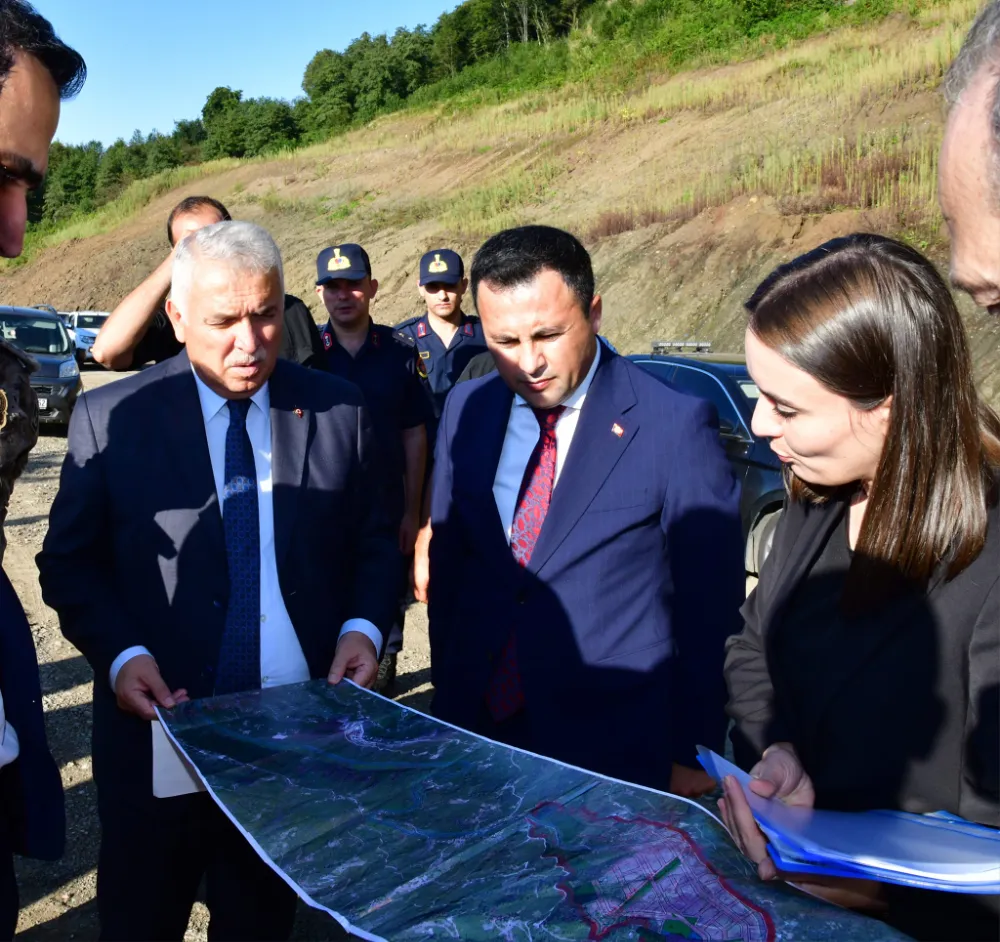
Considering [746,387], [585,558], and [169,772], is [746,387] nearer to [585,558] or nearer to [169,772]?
[585,558]

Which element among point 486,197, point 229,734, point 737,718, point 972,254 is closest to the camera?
point 972,254

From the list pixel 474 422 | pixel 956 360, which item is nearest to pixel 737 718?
pixel 956 360

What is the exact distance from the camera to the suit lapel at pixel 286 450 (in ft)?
8.50

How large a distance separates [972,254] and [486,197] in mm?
30067

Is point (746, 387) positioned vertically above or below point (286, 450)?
below

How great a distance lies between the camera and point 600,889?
1.44 meters

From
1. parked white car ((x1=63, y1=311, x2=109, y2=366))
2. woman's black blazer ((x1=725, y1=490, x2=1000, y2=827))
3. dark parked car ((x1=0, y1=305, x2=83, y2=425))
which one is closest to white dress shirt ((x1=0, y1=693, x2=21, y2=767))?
woman's black blazer ((x1=725, y1=490, x2=1000, y2=827))

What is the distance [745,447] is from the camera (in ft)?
25.1

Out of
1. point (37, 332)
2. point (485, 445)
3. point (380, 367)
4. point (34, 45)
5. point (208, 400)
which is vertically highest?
point (37, 332)

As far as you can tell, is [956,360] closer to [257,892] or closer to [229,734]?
[229,734]

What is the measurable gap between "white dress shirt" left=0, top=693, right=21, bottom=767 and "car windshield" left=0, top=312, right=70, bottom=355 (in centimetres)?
1451

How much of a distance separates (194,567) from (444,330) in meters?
4.49

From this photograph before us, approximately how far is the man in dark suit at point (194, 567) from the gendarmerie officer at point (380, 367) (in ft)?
9.57

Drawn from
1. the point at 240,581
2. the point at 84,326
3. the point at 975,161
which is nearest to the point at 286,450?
the point at 240,581
